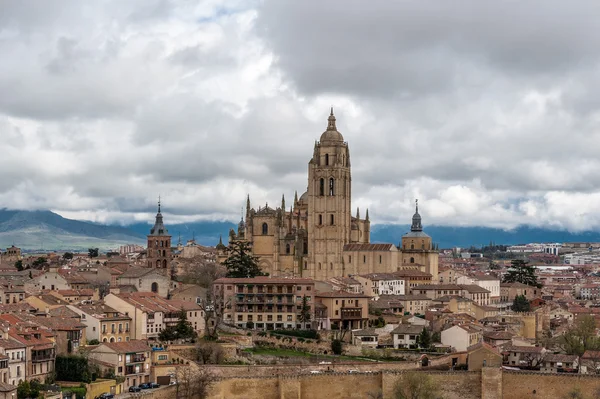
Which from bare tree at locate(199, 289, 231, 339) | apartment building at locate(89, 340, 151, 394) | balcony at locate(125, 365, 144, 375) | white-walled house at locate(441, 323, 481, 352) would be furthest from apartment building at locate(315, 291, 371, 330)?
balcony at locate(125, 365, 144, 375)

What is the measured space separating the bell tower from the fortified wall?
50258mm

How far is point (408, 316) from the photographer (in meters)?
89.8

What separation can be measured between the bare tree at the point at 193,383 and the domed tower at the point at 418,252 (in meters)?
55.9

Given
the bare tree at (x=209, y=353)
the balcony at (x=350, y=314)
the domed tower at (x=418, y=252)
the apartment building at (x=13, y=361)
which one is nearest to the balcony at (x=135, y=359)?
the bare tree at (x=209, y=353)

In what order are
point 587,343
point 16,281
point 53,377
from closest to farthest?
1. point 53,377
2. point 587,343
3. point 16,281

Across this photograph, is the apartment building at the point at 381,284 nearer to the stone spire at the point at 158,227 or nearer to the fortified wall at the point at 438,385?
the stone spire at the point at 158,227

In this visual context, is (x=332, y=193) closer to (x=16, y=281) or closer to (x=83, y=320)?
(x=16, y=281)

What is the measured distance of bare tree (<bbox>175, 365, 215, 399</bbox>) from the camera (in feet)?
198

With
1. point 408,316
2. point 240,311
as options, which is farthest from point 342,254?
Answer: point 240,311

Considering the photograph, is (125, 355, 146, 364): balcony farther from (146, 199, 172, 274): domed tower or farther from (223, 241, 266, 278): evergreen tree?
(223, 241, 266, 278): evergreen tree

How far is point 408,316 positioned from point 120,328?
97.3 ft

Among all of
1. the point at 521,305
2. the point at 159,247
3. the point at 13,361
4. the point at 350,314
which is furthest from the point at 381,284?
the point at 13,361

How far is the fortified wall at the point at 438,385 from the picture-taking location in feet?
210

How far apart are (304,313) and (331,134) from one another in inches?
1628
